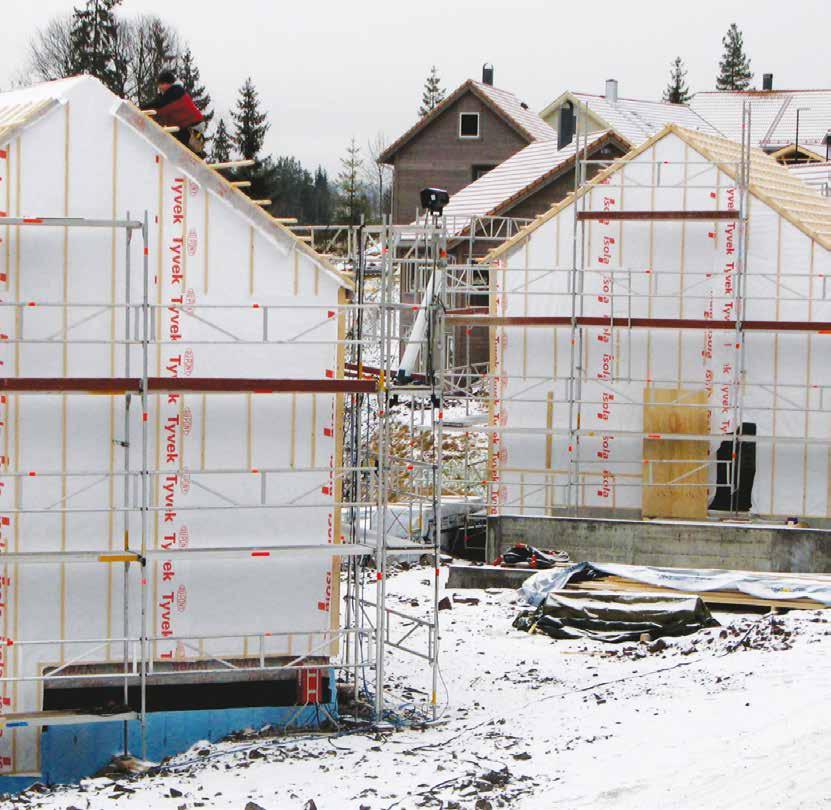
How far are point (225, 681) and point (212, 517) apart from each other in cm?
159

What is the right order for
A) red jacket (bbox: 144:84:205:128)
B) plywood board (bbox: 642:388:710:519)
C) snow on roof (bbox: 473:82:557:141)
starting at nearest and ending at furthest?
red jacket (bbox: 144:84:205:128), plywood board (bbox: 642:388:710:519), snow on roof (bbox: 473:82:557:141)

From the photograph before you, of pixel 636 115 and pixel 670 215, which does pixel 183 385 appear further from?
pixel 636 115

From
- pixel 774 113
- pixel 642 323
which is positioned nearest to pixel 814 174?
pixel 642 323

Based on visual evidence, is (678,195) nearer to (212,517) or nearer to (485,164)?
(212,517)

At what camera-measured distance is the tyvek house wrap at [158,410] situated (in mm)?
13094

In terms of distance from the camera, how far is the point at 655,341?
21188 millimetres

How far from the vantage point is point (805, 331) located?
20.3 m

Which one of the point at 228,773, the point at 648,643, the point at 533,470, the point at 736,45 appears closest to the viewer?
the point at 228,773

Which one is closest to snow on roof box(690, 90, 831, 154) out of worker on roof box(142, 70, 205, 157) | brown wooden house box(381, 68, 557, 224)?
brown wooden house box(381, 68, 557, 224)

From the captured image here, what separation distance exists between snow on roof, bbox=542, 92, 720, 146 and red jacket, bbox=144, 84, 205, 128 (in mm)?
30477

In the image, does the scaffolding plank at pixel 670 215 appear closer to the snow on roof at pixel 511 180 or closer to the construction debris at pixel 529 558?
the construction debris at pixel 529 558

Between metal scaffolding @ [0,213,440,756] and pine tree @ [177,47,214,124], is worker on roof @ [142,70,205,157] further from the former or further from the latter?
pine tree @ [177,47,214,124]

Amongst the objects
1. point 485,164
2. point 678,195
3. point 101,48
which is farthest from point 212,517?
point 101,48

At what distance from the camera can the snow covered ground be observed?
10773 millimetres
